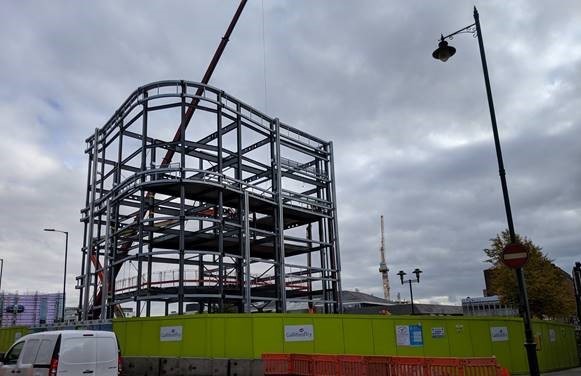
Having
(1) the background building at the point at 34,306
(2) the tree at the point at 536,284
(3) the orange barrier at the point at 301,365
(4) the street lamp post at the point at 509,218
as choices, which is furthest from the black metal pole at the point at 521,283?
(1) the background building at the point at 34,306

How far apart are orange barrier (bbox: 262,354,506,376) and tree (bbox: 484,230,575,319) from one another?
30.8 metres

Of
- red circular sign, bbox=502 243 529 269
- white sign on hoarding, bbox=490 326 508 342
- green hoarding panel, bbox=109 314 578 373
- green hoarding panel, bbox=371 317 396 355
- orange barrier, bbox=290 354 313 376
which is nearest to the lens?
red circular sign, bbox=502 243 529 269

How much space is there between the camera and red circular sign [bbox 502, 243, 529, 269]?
1219cm

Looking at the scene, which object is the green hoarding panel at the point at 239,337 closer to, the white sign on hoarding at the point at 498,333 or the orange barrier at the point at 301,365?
the orange barrier at the point at 301,365

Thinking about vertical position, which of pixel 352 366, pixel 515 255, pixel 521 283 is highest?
pixel 515 255

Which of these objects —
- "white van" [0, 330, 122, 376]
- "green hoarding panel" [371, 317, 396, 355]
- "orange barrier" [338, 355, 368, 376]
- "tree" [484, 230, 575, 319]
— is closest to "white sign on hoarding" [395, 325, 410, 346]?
"green hoarding panel" [371, 317, 396, 355]

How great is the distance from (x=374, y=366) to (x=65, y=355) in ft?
26.1

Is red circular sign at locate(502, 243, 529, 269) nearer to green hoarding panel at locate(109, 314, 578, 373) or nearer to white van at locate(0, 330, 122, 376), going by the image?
green hoarding panel at locate(109, 314, 578, 373)

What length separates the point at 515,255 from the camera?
484 inches

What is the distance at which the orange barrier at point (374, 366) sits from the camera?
41.4 ft

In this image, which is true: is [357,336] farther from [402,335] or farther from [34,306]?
[34,306]

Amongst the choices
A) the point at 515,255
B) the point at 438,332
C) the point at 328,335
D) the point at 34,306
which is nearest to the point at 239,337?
the point at 328,335

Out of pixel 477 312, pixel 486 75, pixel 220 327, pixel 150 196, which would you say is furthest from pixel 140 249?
pixel 477 312

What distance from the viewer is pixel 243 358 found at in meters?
18.3
